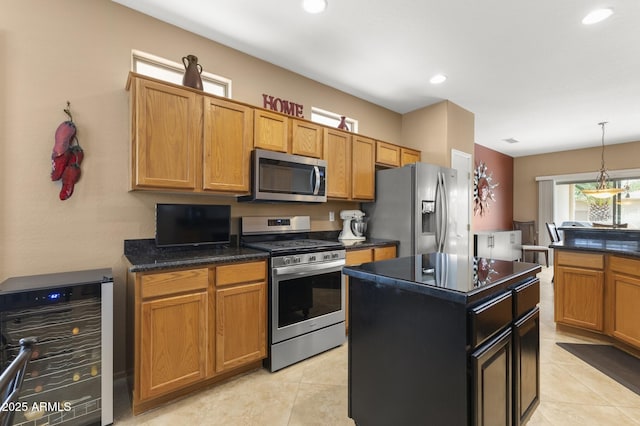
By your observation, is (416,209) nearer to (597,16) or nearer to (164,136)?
(597,16)

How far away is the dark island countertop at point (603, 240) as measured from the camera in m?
2.83

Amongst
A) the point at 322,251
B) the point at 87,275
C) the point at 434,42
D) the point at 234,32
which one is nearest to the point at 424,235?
the point at 322,251

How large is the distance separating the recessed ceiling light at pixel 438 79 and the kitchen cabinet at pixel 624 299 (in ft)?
8.19

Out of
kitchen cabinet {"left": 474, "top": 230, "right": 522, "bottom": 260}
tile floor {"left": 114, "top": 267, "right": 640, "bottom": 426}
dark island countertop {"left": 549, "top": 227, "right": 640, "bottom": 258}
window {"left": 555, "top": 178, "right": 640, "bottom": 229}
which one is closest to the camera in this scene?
tile floor {"left": 114, "top": 267, "right": 640, "bottom": 426}

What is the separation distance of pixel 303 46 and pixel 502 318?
2.76 m

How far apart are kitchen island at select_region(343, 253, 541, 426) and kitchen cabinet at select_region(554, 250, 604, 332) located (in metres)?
1.99

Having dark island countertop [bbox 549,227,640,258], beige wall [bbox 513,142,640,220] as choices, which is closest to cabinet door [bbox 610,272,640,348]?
dark island countertop [bbox 549,227,640,258]

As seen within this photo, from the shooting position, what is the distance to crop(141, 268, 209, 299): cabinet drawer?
6.06 feet

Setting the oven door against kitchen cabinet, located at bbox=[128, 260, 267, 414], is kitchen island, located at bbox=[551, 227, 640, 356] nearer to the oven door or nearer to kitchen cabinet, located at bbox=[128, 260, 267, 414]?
the oven door

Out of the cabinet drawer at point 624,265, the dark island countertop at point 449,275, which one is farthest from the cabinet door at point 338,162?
the cabinet drawer at point 624,265

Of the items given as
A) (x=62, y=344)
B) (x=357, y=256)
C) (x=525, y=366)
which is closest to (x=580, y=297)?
(x=525, y=366)

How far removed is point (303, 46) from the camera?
2.86m

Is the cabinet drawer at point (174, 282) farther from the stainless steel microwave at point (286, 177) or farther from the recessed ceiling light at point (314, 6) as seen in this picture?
the recessed ceiling light at point (314, 6)

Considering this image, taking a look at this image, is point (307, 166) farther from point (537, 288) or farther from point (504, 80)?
point (504, 80)
